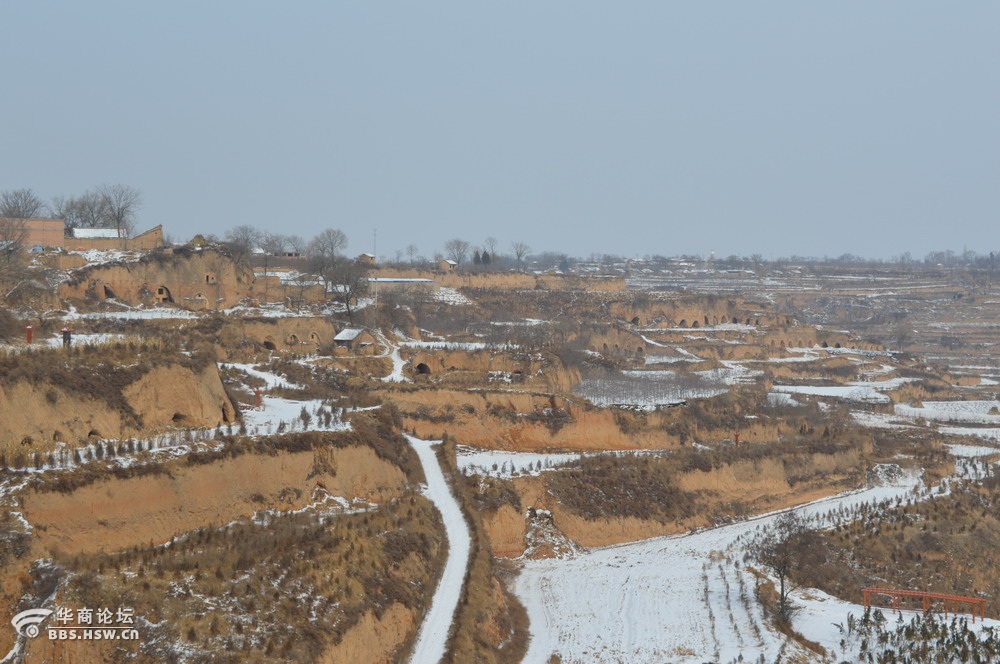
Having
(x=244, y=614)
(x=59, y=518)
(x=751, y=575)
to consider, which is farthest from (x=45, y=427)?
(x=751, y=575)

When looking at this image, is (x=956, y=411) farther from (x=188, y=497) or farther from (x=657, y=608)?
(x=188, y=497)

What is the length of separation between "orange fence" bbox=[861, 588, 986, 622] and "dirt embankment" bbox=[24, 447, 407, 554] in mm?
12484

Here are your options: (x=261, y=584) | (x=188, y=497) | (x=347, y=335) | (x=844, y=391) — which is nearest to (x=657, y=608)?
(x=261, y=584)

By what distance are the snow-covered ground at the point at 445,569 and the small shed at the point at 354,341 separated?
17147 millimetres

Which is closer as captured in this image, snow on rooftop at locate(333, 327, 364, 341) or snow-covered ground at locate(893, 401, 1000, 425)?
snow on rooftop at locate(333, 327, 364, 341)

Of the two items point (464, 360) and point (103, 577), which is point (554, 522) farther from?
point (464, 360)

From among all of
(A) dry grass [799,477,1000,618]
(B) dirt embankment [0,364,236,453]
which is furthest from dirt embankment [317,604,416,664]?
(A) dry grass [799,477,1000,618]

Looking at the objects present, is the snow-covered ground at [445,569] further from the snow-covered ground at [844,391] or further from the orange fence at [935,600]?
the snow-covered ground at [844,391]

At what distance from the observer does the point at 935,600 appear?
25.8 m

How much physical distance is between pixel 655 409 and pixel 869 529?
43.0 feet

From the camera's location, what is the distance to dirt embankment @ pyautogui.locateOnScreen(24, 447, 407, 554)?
658 inches

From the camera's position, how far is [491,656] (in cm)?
1822

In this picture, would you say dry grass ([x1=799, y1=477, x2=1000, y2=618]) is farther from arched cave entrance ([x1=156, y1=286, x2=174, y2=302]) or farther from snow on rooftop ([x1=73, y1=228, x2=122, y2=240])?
snow on rooftop ([x1=73, y1=228, x2=122, y2=240])

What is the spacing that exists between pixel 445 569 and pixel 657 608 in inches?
231
